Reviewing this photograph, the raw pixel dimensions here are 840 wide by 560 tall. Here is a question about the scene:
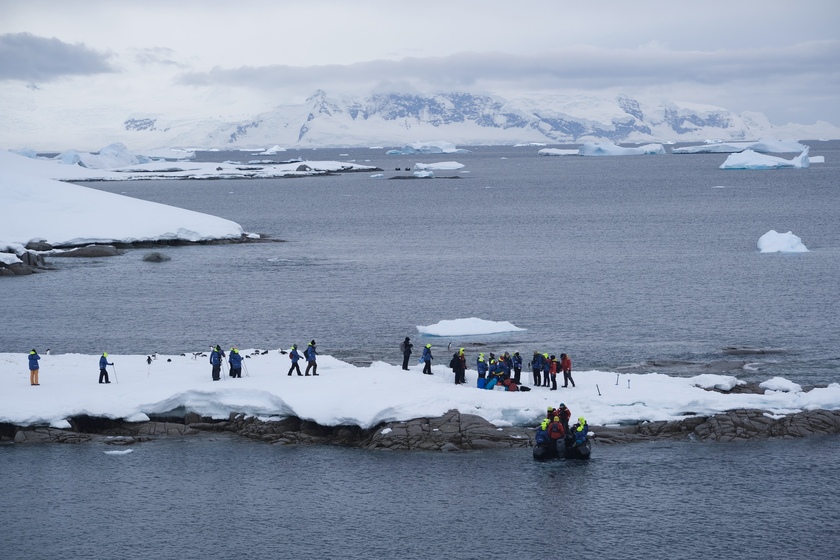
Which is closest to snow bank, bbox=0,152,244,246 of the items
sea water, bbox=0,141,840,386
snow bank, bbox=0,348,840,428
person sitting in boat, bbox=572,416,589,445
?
sea water, bbox=0,141,840,386

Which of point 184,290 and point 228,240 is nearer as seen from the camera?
point 184,290

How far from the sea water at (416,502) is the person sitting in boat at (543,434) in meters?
0.69

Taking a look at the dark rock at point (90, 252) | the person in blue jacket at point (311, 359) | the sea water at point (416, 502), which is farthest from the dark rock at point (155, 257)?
the sea water at point (416, 502)

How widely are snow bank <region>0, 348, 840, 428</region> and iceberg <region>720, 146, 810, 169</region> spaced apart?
14449 cm

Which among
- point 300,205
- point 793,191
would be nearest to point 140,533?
point 300,205

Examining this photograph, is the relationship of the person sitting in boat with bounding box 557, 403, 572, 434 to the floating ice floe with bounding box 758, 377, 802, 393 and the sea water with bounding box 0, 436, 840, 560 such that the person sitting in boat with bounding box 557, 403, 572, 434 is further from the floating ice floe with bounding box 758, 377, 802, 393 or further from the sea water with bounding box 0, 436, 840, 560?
the floating ice floe with bounding box 758, 377, 802, 393

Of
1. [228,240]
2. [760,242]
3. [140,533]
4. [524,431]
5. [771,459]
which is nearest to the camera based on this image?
[140,533]

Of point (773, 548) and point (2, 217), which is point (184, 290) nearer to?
point (2, 217)

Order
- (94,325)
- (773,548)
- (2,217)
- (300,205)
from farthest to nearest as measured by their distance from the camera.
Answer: (300,205) < (2,217) < (94,325) < (773,548)

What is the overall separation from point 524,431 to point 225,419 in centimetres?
1056

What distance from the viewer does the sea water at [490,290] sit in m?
47.7

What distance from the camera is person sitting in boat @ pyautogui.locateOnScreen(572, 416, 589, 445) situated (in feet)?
→ 101

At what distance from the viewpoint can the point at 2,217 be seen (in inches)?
3374

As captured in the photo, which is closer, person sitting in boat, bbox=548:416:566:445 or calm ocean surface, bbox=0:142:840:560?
calm ocean surface, bbox=0:142:840:560
